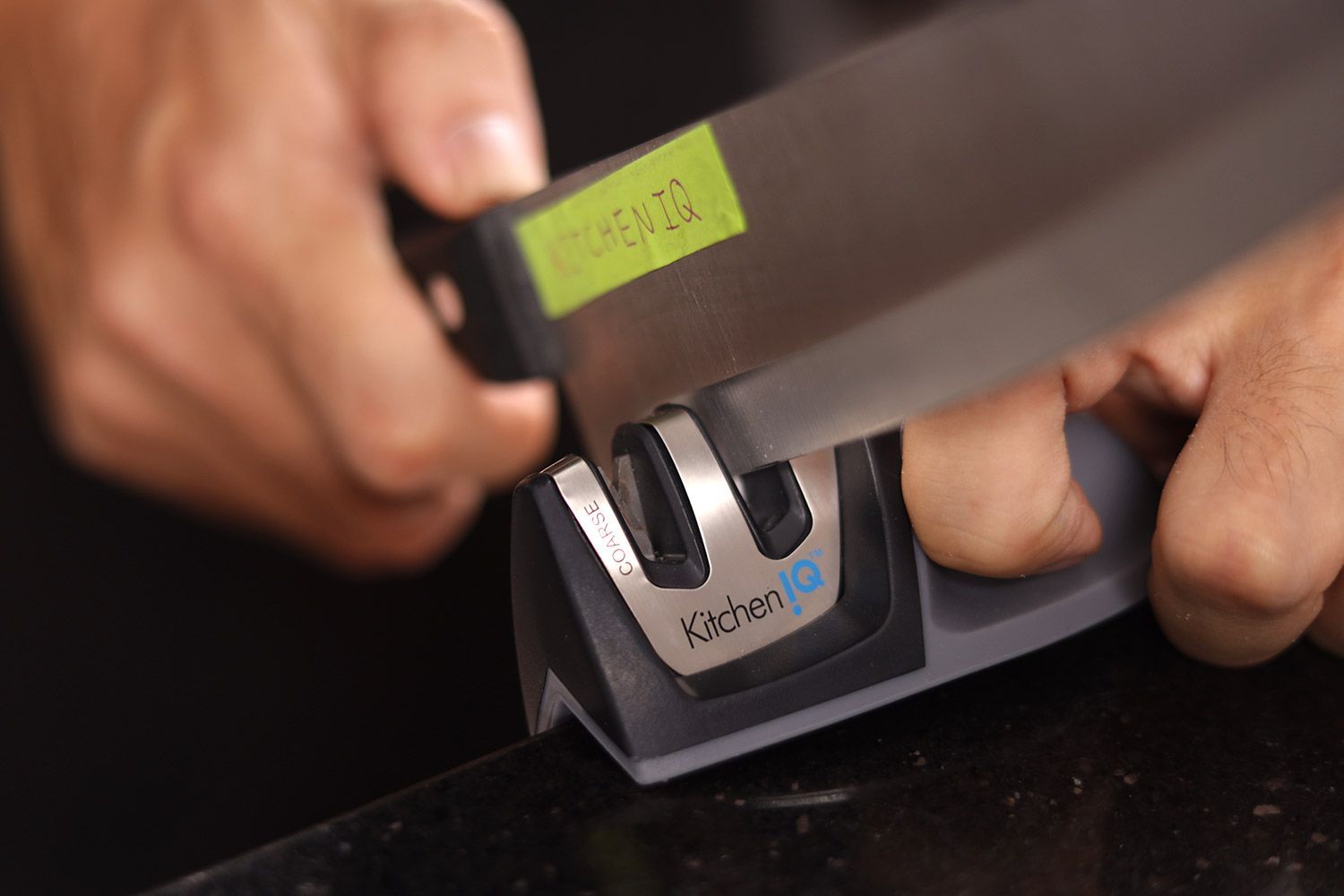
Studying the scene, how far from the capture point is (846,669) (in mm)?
437

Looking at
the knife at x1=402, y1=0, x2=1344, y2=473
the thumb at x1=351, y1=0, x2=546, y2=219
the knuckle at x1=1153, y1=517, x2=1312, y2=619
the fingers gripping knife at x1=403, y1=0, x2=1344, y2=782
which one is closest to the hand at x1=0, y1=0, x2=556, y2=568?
the thumb at x1=351, y1=0, x2=546, y2=219

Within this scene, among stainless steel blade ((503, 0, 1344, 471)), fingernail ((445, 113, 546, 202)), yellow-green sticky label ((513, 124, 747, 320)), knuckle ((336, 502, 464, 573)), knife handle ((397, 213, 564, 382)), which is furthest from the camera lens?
knuckle ((336, 502, 464, 573))

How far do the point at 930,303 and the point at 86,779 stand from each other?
832 mm

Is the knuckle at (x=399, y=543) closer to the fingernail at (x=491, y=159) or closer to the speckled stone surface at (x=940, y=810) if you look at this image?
the fingernail at (x=491, y=159)

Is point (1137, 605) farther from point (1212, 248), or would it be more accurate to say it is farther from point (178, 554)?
point (178, 554)

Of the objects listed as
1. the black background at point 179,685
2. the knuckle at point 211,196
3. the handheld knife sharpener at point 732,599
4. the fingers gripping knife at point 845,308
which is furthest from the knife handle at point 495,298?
the black background at point 179,685

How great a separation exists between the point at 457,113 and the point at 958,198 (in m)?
0.42

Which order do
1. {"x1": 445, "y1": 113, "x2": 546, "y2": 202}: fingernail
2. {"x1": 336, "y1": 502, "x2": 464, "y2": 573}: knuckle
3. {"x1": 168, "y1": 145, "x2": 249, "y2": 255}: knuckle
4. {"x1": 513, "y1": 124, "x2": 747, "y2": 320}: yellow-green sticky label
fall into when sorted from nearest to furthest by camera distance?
{"x1": 513, "y1": 124, "x2": 747, "y2": 320}: yellow-green sticky label, {"x1": 445, "y1": 113, "x2": 546, "y2": 202}: fingernail, {"x1": 168, "y1": 145, "x2": 249, "y2": 255}: knuckle, {"x1": 336, "y1": 502, "x2": 464, "y2": 573}: knuckle

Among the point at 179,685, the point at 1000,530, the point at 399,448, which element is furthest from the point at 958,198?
the point at 179,685

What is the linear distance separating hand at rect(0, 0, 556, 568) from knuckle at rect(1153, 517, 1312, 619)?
41 centimetres

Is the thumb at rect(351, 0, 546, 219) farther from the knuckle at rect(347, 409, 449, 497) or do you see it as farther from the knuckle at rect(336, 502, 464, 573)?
the knuckle at rect(336, 502, 464, 573)

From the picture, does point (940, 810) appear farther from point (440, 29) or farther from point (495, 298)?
point (440, 29)

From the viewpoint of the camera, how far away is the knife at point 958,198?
30cm

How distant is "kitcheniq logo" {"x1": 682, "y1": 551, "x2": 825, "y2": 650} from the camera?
0.43 m
